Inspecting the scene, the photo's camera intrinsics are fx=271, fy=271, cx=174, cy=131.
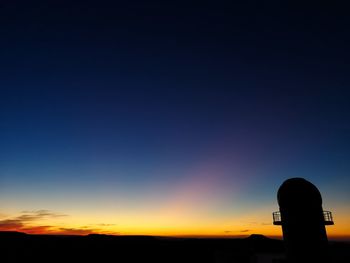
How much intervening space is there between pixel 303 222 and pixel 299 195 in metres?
1.81

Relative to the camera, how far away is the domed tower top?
1856cm

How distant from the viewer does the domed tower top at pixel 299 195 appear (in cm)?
1856

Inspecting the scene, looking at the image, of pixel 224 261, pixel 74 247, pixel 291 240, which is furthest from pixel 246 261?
pixel 74 247

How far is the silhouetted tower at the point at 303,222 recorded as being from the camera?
57.1 feet

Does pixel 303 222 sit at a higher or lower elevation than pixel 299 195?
lower

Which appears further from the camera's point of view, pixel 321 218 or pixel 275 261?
pixel 275 261

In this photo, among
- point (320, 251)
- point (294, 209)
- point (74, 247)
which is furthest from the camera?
point (74, 247)

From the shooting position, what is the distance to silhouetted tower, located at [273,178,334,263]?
17406 mm

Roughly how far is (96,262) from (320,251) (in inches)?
2048

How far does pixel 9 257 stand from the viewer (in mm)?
58656

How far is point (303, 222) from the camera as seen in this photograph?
17938 mm

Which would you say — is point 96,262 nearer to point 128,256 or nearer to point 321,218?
point 128,256

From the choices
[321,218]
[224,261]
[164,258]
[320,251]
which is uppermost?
[321,218]

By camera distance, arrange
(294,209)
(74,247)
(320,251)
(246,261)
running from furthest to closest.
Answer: (74,247)
(246,261)
(294,209)
(320,251)
